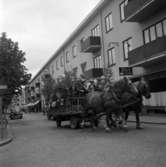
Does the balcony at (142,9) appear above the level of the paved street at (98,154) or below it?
above

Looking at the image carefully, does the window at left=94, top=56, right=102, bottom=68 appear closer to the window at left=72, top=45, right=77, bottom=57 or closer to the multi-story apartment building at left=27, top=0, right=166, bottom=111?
the multi-story apartment building at left=27, top=0, right=166, bottom=111

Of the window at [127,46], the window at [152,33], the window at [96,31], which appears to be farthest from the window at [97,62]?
the window at [152,33]

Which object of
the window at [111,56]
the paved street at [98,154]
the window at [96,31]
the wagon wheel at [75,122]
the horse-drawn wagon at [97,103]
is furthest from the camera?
the window at [96,31]

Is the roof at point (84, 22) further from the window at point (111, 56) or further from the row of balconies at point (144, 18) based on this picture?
the row of balconies at point (144, 18)

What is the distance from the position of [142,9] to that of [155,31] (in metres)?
1.98

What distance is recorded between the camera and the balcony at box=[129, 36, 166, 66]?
1867cm

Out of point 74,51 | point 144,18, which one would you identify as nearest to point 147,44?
point 144,18

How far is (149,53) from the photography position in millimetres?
19906

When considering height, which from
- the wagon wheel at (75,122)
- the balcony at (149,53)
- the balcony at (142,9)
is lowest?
the wagon wheel at (75,122)

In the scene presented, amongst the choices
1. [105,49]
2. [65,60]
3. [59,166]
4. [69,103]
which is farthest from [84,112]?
[65,60]

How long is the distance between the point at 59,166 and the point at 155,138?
4417 mm

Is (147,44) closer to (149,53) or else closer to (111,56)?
(149,53)

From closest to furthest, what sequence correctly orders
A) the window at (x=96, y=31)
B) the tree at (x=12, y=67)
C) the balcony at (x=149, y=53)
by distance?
1. the balcony at (x=149, y=53)
2. the tree at (x=12, y=67)
3. the window at (x=96, y=31)

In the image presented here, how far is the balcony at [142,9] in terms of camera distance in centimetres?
1932
